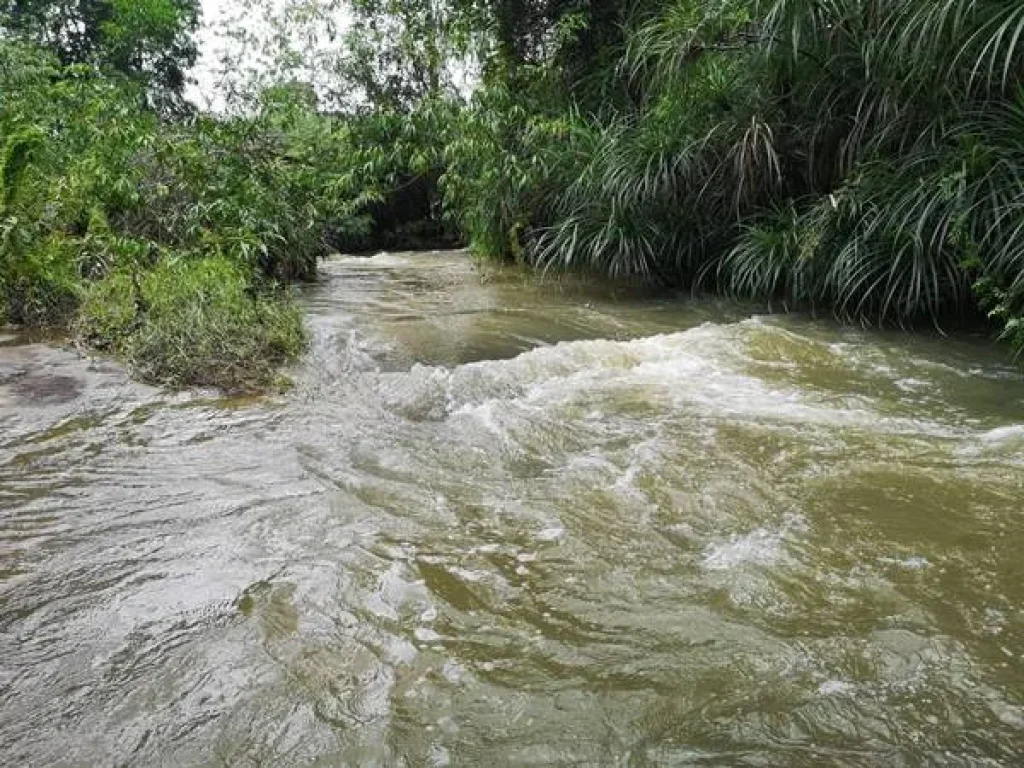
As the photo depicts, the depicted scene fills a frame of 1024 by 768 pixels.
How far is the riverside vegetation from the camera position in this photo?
4.13 metres

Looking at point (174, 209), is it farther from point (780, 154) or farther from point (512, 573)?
point (512, 573)

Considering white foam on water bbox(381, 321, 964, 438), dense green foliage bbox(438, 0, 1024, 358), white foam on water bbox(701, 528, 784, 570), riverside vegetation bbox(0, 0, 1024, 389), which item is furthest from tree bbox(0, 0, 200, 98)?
white foam on water bbox(701, 528, 784, 570)

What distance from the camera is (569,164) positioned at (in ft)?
23.0

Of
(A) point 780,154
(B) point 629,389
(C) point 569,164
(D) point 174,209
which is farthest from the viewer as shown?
(C) point 569,164

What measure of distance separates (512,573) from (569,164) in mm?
5708

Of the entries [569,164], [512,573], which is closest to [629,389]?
[512,573]

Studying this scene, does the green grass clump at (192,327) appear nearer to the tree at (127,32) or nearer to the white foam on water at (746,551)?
the white foam on water at (746,551)

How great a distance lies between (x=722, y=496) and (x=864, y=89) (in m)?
3.93

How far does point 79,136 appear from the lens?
6.23m

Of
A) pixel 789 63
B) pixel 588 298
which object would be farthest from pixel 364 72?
pixel 789 63

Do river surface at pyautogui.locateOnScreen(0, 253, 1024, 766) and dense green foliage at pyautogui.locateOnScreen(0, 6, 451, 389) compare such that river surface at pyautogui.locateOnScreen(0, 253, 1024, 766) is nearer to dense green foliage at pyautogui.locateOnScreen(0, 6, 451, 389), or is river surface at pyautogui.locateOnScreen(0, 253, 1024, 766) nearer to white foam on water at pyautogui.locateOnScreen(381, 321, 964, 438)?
white foam on water at pyautogui.locateOnScreen(381, 321, 964, 438)

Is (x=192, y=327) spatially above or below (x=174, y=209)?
below

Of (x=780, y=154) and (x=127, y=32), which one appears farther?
(x=127, y=32)

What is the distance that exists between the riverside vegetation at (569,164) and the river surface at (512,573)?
99 centimetres
